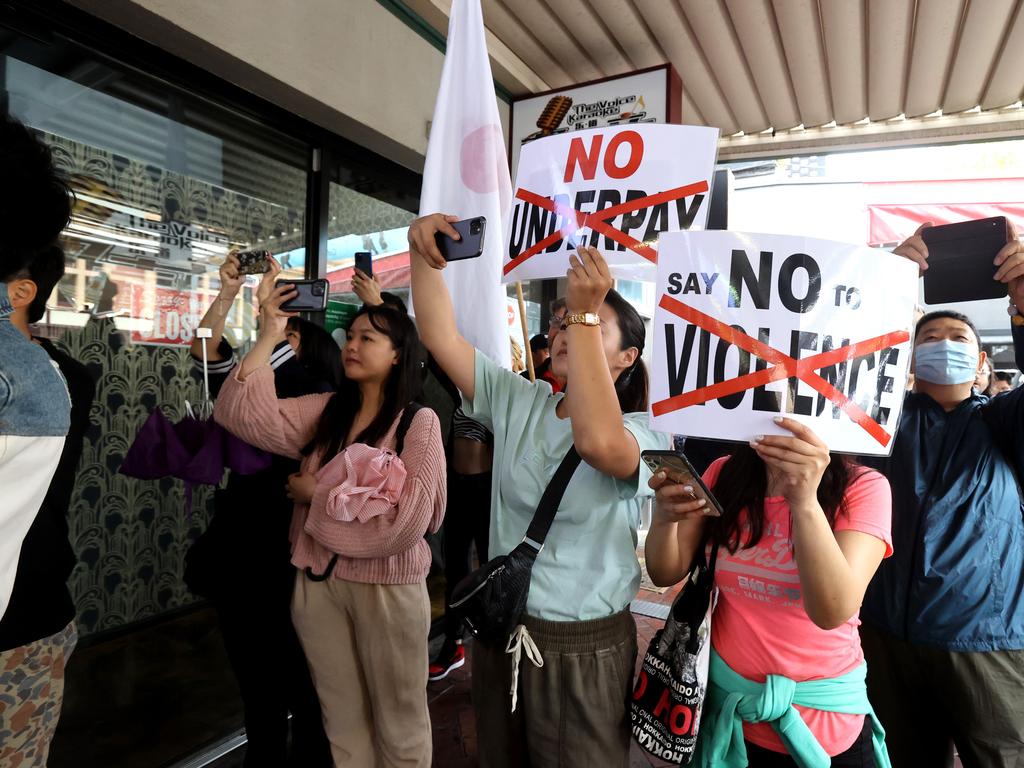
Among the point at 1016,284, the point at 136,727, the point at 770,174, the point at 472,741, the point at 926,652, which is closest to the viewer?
the point at 1016,284

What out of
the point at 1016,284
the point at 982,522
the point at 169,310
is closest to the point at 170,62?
the point at 169,310

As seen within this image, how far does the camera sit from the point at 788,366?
3.80 feet

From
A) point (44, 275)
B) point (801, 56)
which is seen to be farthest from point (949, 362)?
point (801, 56)

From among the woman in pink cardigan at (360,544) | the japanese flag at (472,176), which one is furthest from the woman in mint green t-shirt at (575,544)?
the japanese flag at (472,176)

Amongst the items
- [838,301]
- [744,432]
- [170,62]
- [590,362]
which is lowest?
[744,432]

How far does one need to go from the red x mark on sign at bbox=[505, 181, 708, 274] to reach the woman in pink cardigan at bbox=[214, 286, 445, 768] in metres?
0.76

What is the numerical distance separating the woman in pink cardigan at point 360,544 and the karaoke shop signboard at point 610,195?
727 mm

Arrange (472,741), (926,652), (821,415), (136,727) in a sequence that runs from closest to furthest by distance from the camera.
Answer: (821,415)
(926,652)
(136,727)
(472,741)

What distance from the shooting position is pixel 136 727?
2719 mm

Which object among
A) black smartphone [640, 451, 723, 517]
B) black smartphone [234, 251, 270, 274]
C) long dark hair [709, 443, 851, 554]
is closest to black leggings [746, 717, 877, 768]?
long dark hair [709, 443, 851, 554]

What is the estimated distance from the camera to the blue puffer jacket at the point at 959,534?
1.82 meters

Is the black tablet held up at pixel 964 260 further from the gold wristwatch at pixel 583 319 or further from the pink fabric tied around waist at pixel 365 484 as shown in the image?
the pink fabric tied around waist at pixel 365 484

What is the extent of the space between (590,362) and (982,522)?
136 centimetres

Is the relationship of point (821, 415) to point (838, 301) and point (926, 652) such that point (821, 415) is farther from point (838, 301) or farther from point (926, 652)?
point (926, 652)
